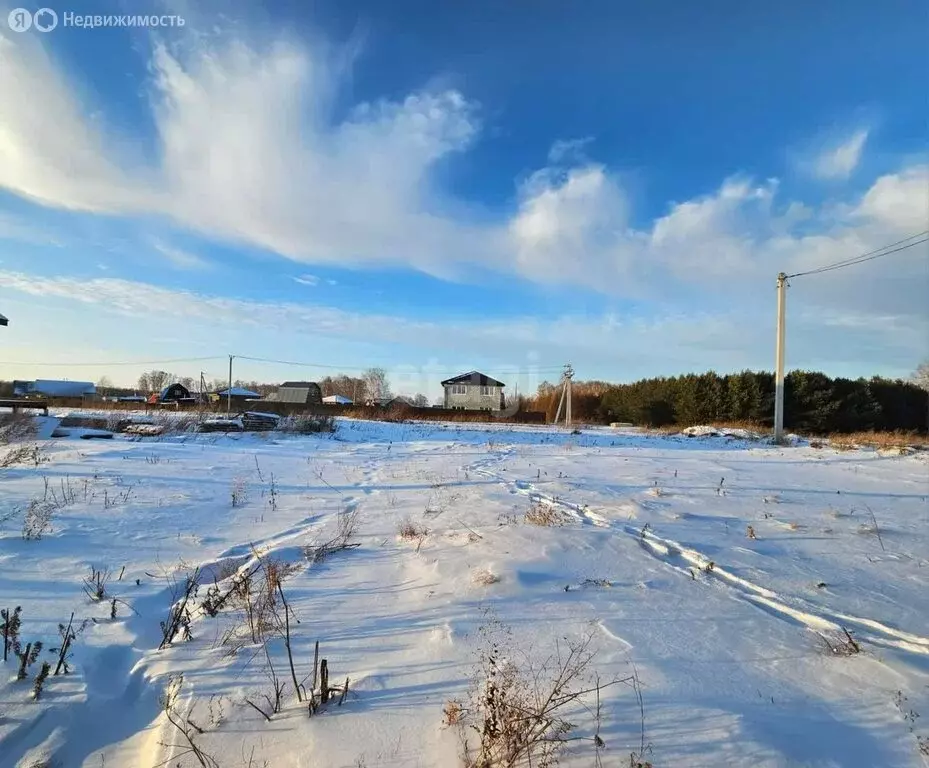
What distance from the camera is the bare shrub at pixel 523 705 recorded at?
190 centimetres

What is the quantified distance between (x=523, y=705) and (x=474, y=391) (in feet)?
175

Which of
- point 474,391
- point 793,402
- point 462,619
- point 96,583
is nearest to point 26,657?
point 96,583

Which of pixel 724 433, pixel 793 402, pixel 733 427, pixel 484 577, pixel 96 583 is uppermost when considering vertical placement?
pixel 793 402

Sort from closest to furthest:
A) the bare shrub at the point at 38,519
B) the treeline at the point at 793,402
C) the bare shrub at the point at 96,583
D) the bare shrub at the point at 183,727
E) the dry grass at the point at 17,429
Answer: the bare shrub at the point at 183,727 < the bare shrub at the point at 96,583 < the bare shrub at the point at 38,519 < the dry grass at the point at 17,429 < the treeline at the point at 793,402

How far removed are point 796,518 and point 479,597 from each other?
4435 millimetres

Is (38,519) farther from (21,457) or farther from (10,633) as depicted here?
(21,457)

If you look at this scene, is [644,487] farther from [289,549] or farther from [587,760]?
[587,760]

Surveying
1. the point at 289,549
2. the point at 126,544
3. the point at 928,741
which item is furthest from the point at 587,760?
the point at 126,544

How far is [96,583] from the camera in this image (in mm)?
3812

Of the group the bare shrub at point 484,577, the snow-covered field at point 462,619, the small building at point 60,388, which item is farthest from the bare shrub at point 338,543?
the small building at point 60,388

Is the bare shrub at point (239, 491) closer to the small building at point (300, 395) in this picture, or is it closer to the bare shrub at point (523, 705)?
the bare shrub at point (523, 705)

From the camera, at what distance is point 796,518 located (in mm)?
5820

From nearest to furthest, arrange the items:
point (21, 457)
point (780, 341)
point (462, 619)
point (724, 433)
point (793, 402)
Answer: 1. point (462, 619)
2. point (21, 457)
3. point (780, 341)
4. point (724, 433)
5. point (793, 402)

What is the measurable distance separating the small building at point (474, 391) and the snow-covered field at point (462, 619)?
156 ft
